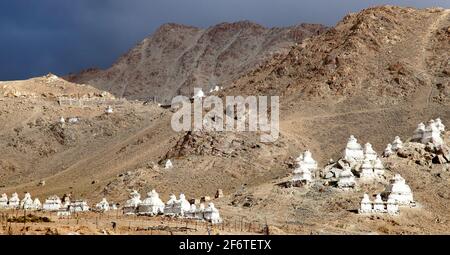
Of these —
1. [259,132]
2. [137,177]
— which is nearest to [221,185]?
[137,177]

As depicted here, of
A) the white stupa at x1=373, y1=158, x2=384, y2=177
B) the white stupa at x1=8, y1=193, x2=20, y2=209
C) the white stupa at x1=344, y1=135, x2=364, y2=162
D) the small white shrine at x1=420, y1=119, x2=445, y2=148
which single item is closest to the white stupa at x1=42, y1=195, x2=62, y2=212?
the white stupa at x1=8, y1=193, x2=20, y2=209

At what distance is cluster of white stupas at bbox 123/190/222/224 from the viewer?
131 feet

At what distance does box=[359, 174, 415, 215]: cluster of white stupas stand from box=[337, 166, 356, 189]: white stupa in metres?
2.59

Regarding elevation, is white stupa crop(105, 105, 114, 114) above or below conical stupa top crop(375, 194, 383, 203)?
above

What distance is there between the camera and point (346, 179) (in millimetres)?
44125

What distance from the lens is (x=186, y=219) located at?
40.1 m

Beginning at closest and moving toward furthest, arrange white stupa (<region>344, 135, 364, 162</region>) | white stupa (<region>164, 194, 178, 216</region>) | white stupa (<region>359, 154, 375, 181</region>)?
1. white stupa (<region>164, 194, 178, 216</region>)
2. white stupa (<region>359, 154, 375, 181</region>)
3. white stupa (<region>344, 135, 364, 162</region>)

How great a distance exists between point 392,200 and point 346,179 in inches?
162

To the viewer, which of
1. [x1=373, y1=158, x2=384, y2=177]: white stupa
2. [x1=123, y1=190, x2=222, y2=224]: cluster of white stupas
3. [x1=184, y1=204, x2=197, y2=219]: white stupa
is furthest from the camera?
[x1=373, y1=158, x2=384, y2=177]: white stupa

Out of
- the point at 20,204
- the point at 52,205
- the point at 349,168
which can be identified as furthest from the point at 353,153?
the point at 20,204

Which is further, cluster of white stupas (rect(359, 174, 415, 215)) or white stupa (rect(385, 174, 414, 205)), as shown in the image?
white stupa (rect(385, 174, 414, 205))

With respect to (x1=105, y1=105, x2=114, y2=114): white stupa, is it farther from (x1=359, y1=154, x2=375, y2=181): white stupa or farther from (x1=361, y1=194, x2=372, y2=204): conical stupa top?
(x1=361, y1=194, x2=372, y2=204): conical stupa top

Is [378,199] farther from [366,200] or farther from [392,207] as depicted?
[392,207]
